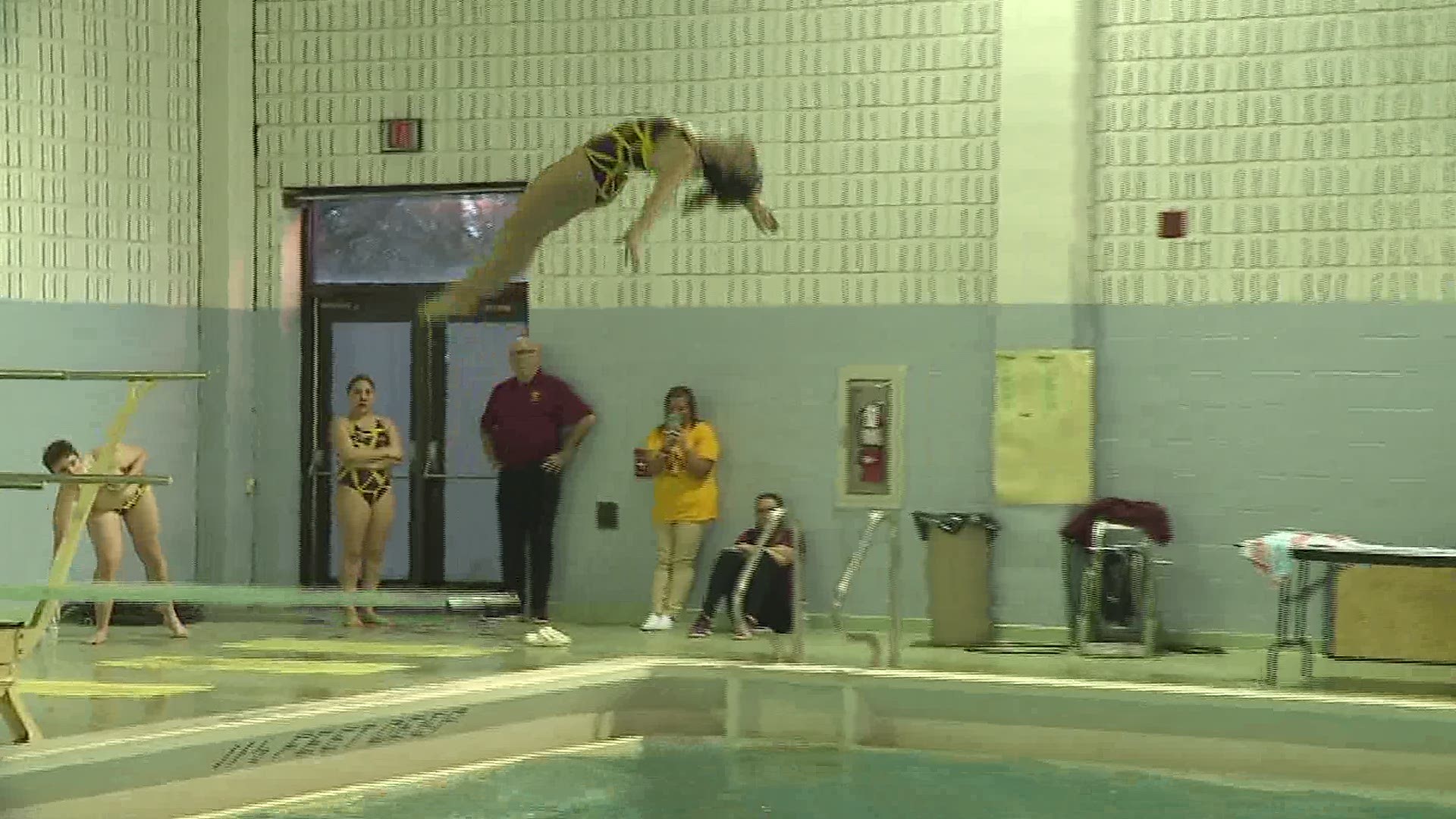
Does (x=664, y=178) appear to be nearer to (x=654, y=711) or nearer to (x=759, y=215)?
(x=759, y=215)

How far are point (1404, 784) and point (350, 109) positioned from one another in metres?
7.12

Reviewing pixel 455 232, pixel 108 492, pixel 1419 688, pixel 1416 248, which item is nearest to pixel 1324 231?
pixel 1416 248

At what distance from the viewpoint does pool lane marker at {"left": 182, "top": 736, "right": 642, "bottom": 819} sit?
712cm

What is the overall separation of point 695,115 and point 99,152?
3.22m

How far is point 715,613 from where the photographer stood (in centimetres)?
1131

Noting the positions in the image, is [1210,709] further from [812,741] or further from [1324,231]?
[1324,231]

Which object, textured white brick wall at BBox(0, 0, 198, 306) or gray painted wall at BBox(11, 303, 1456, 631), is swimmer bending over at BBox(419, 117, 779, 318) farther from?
A: textured white brick wall at BBox(0, 0, 198, 306)

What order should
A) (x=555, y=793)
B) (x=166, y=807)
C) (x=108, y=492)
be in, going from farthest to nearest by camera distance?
(x=108, y=492) → (x=555, y=793) → (x=166, y=807)

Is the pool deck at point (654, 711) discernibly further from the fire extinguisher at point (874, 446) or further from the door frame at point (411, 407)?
the door frame at point (411, 407)

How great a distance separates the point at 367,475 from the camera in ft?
36.5

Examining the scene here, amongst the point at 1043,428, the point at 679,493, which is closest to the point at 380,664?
the point at 679,493

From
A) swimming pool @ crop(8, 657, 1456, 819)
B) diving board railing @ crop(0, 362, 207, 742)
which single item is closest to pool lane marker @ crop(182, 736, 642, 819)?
swimming pool @ crop(8, 657, 1456, 819)

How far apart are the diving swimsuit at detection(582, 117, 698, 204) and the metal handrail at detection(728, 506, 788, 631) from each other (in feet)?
7.91

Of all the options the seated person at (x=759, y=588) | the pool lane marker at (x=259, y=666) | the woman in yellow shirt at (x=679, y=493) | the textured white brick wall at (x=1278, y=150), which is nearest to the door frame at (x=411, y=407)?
the woman in yellow shirt at (x=679, y=493)
